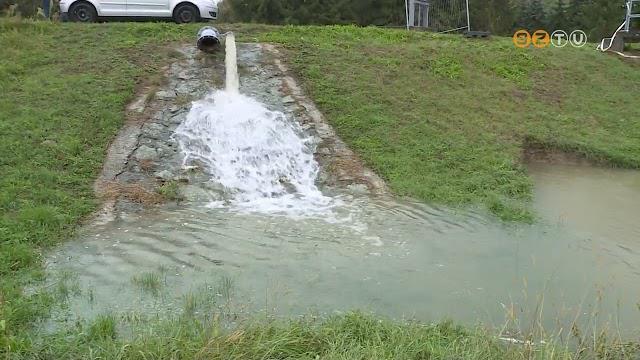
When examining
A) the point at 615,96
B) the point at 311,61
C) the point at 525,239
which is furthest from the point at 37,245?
the point at 615,96

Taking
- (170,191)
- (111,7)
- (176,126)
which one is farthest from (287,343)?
(111,7)

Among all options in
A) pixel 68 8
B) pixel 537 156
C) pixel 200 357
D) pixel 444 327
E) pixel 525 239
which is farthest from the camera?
pixel 68 8

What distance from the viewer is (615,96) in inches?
590

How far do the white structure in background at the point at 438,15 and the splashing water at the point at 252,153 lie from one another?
8.72 metres

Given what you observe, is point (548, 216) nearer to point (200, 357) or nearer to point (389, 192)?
point (389, 192)

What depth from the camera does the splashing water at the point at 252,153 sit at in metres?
9.17

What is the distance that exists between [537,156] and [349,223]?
566cm

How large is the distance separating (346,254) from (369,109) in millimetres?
5661

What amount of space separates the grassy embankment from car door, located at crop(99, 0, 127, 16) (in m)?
1.30

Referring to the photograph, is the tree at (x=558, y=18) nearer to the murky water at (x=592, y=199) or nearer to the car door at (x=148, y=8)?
the murky water at (x=592, y=199)

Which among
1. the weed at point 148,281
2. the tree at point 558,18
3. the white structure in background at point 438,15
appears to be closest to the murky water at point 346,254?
the weed at point 148,281

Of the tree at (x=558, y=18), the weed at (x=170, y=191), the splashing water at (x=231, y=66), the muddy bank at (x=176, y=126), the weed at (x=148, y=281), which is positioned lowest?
the weed at (x=148, y=281)

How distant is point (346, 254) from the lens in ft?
22.9

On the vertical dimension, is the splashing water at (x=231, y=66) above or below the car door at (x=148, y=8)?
below
